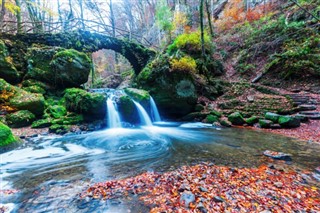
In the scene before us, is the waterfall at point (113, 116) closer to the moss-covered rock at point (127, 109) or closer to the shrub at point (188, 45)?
the moss-covered rock at point (127, 109)

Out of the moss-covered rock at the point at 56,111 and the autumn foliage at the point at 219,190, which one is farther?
the moss-covered rock at the point at 56,111

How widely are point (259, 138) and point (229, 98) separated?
248 inches

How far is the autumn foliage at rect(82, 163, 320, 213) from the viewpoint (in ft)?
9.66

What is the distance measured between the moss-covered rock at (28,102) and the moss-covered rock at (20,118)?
0.24 meters

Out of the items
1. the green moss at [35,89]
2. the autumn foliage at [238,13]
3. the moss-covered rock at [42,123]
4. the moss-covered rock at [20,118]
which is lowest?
the moss-covered rock at [42,123]

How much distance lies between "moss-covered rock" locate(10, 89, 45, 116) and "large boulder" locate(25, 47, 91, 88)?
2.67 meters

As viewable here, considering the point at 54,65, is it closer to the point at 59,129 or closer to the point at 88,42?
the point at 88,42

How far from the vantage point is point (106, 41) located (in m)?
15.8

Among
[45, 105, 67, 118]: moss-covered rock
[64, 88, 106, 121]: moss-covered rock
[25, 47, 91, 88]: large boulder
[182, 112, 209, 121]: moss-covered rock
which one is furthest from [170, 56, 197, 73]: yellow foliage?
[45, 105, 67, 118]: moss-covered rock

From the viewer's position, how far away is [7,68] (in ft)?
35.7

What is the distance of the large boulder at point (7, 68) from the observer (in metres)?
10.8

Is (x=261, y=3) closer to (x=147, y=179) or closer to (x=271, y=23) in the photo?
(x=271, y=23)

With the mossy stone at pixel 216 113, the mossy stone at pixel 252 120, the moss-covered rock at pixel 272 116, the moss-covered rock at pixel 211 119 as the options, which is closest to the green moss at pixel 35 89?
the moss-covered rock at pixel 211 119

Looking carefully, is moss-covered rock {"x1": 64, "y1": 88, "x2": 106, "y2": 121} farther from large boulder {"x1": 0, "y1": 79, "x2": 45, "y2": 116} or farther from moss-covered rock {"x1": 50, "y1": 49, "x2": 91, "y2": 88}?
moss-covered rock {"x1": 50, "y1": 49, "x2": 91, "y2": 88}
